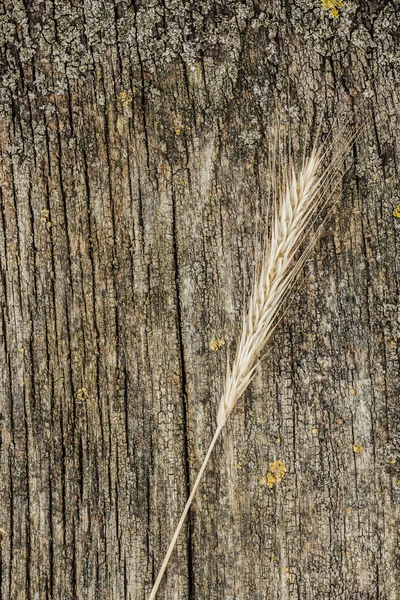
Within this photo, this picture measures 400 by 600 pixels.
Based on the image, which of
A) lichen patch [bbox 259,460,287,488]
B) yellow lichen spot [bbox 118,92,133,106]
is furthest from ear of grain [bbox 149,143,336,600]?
yellow lichen spot [bbox 118,92,133,106]

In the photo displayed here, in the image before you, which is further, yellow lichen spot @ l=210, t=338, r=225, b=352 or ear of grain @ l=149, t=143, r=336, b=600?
yellow lichen spot @ l=210, t=338, r=225, b=352

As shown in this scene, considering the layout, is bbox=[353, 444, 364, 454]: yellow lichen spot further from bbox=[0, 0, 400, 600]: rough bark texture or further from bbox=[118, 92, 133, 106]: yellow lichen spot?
bbox=[118, 92, 133, 106]: yellow lichen spot

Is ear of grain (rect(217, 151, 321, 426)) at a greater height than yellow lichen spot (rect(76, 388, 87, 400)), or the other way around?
ear of grain (rect(217, 151, 321, 426))

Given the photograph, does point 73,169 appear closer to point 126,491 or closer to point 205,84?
point 205,84

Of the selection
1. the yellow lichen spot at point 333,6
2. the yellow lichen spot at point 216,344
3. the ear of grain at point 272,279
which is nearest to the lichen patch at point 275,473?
the ear of grain at point 272,279

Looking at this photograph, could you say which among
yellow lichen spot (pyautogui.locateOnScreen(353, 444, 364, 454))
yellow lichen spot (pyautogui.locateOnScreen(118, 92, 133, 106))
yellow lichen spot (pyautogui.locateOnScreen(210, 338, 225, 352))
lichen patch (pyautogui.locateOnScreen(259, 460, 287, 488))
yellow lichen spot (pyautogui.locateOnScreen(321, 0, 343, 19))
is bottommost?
lichen patch (pyautogui.locateOnScreen(259, 460, 287, 488))

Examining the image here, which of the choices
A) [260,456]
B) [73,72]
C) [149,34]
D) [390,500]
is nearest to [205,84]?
[149,34]

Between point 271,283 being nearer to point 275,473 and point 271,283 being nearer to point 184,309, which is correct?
point 184,309
